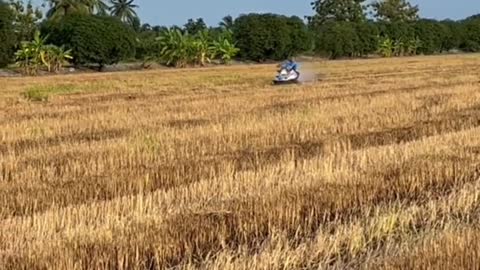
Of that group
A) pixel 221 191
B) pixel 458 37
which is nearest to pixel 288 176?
pixel 221 191

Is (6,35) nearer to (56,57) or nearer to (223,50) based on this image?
(56,57)

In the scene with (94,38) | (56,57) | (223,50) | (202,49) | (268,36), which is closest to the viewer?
(56,57)

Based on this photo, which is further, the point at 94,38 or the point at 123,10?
the point at 123,10

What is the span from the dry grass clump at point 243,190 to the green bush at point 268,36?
184 ft

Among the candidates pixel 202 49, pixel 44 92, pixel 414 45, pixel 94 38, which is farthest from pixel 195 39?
pixel 44 92

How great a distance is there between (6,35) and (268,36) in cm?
2617

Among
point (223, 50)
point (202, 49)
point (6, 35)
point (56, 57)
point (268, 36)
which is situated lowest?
point (223, 50)

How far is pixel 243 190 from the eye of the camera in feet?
27.0

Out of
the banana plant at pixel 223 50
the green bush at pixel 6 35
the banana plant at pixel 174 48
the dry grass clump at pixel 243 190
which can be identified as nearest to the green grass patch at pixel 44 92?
the dry grass clump at pixel 243 190

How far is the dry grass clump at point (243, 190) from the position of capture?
5.89 m

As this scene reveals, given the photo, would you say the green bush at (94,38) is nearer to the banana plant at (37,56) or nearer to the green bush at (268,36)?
the banana plant at (37,56)

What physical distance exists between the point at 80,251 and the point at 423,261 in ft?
7.83

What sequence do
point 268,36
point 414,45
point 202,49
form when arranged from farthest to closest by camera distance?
1. point 414,45
2. point 268,36
3. point 202,49

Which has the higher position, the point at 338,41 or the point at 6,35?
the point at 6,35
